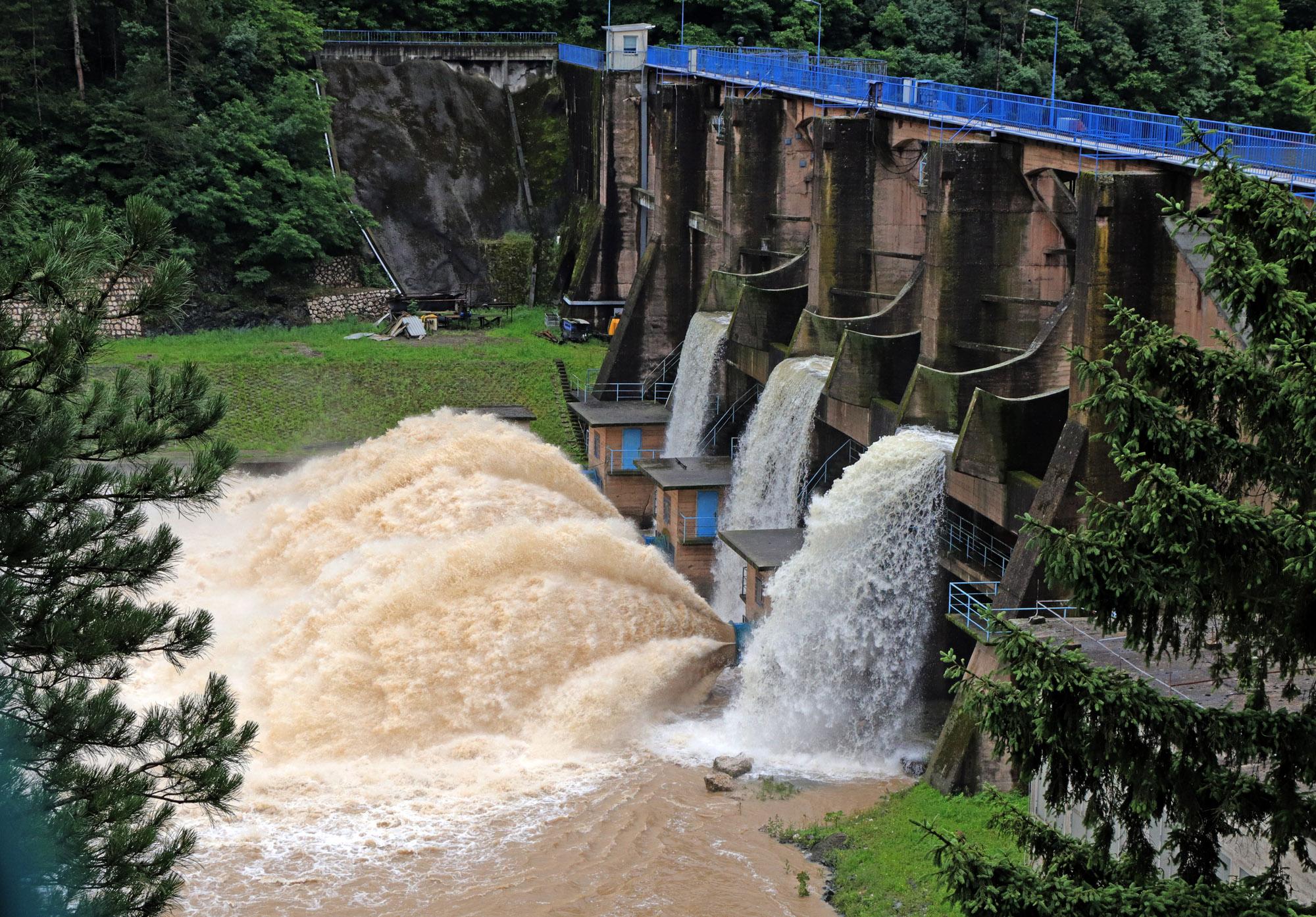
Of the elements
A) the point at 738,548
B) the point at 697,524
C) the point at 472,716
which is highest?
the point at 738,548

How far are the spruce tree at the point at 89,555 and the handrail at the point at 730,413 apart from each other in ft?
69.0

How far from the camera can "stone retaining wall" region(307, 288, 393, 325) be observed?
45250mm

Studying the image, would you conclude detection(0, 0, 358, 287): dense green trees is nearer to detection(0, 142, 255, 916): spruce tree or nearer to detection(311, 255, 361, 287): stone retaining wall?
detection(311, 255, 361, 287): stone retaining wall

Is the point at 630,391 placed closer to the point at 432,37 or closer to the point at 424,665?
the point at 424,665

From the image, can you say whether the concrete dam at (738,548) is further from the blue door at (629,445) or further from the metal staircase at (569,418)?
the metal staircase at (569,418)

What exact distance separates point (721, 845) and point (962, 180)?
36.0 ft

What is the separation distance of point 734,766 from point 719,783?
56 cm

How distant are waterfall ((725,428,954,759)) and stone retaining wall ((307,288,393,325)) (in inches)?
1028

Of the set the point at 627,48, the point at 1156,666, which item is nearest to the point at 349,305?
the point at 627,48

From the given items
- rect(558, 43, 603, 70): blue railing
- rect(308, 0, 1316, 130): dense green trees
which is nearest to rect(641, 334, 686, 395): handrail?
rect(558, 43, 603, 70): blue railing

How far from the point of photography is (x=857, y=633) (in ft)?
73.4

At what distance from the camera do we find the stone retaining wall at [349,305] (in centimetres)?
4525

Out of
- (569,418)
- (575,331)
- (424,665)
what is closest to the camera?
(424,665)

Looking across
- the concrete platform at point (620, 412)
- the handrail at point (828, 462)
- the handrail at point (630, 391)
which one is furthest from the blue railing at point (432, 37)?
the handrail at point (828, 462)
